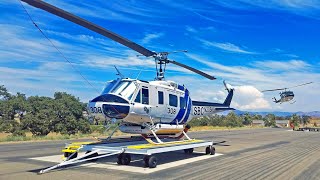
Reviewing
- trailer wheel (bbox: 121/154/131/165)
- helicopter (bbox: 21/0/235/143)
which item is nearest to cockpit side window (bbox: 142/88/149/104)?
helicopter (bbox: 21/0/235/143)

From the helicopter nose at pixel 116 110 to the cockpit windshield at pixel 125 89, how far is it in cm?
47

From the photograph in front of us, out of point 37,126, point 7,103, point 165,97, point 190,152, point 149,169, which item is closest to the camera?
point 149,169

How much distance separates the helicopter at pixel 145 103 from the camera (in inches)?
516

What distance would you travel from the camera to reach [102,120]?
44.6ft

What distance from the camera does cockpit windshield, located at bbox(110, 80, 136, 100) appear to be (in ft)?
44.4

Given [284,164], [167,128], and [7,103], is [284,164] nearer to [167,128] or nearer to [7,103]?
[167,128]

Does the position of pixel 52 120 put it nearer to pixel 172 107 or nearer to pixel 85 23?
pixel 172 107

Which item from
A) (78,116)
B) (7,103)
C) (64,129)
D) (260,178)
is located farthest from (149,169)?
(7,103)

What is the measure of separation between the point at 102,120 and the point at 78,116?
32.4 m

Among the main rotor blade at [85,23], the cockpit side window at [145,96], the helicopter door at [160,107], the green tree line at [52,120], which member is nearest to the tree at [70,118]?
the green tree line at [52,120]

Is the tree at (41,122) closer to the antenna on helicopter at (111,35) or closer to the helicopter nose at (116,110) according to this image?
the antenna on helicopter at (111,35)

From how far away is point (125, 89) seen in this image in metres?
13.7

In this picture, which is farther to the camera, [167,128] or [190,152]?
[190,152]

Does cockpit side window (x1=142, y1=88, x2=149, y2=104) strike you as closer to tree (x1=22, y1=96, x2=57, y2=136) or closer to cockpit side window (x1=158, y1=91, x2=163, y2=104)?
cockpit side window (x1=158, y1=91, x2=163, y2=104)
